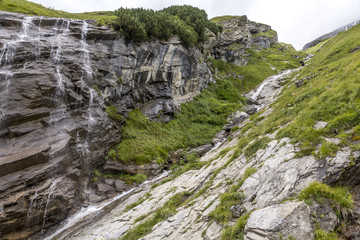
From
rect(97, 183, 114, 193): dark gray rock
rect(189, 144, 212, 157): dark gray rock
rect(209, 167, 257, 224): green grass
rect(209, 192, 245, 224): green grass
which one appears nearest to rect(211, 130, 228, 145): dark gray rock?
rect(189, 144, 212, 157): dark gray rock

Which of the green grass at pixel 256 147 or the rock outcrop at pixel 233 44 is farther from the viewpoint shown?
the rock outcrop at pixel 233 44

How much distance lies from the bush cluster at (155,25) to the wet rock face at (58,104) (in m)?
1.85

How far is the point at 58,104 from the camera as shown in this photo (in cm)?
2255

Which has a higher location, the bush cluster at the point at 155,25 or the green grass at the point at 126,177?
the bush cluster at the point at 155,25

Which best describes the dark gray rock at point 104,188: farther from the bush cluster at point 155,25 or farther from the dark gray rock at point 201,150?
the bush cluster at point 155,25

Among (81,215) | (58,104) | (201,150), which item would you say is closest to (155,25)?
(58,104)

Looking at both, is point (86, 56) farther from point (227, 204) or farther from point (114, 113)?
point (227, 204)

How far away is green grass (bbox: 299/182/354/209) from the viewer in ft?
22.6

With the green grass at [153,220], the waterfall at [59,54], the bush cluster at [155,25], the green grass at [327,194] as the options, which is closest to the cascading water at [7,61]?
the waterfall at [59,54]

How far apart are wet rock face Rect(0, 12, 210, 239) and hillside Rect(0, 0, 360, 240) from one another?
123 millimetres

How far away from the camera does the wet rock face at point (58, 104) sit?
55.2ft

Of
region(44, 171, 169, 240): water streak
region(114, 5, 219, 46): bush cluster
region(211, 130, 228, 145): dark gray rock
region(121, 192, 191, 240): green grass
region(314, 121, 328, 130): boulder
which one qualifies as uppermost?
region(114, 5, 219, 46): bush cluster

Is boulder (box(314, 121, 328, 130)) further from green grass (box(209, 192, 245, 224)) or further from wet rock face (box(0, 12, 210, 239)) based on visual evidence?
wet rock face (box(0, 12, 210, 239))

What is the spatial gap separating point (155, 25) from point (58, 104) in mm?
22103
